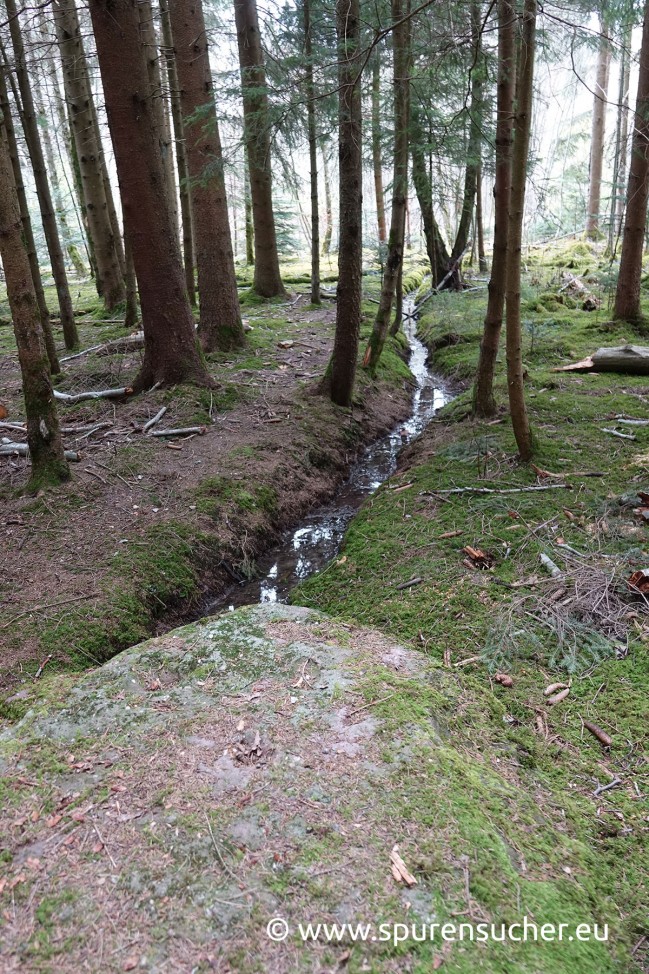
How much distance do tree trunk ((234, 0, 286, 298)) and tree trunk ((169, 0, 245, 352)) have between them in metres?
0.68

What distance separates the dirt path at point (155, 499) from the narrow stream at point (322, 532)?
0.16 m

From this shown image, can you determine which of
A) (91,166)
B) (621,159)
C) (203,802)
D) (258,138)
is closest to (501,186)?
(258,138)

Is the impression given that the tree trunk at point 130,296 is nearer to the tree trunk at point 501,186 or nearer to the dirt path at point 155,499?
the dirt path at point 155,499

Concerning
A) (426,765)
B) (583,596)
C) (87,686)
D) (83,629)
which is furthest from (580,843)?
(83,629)

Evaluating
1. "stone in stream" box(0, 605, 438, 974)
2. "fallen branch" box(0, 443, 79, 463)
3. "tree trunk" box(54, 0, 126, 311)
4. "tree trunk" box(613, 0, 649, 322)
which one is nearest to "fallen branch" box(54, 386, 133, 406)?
"fallen branch" box(0, 443, 79, 463)

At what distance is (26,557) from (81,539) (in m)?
0.46

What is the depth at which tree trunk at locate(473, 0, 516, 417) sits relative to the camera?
15.5 feet

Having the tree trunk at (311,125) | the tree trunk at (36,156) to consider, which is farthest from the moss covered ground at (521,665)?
the tree trunk at (36,156)

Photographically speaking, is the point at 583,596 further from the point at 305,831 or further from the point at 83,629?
the point at 83,629

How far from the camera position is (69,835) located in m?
2.22

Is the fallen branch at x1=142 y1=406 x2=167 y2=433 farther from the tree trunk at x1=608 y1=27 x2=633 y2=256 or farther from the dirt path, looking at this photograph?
the tree trunk at x1=608 y1=27 x2=633 y2=256

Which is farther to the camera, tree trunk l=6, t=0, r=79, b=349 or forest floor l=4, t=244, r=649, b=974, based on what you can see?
tree trunk l=6, t=0, r=79, b=349

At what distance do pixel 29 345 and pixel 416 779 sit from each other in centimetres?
480

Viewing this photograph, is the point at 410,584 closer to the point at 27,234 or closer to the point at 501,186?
the point at 501,186
